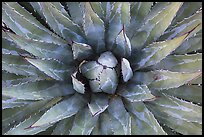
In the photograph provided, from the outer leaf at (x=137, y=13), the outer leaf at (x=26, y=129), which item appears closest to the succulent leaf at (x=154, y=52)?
the outer leaf at (x=137, y=13)

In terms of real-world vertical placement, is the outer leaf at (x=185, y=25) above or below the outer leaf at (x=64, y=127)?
above

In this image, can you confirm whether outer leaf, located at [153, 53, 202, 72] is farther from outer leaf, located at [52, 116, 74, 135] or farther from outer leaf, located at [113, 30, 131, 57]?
outer leaf, located at [52, 116, 74, 135]

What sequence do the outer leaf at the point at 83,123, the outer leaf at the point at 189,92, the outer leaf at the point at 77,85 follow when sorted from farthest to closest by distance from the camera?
the outer leaf at the point at 189,92 < the outer leaf at the point at 83,123 < the outer leaf at the point at 77,85

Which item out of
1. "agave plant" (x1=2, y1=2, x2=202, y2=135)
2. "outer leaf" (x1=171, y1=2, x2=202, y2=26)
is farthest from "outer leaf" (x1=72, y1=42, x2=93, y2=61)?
"outer leaf" (x1=171, y1=2, x2=202, y2=26)

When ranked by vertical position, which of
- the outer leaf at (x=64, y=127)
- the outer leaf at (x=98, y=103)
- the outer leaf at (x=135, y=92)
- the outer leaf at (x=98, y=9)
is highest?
the outer leaf at (x=98, y=9)

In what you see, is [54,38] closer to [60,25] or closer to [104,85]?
[60,25]

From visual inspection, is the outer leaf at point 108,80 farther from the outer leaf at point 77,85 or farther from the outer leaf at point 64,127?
the outer leaf at point 64,127

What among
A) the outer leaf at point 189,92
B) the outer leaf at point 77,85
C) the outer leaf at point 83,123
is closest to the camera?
the outer leaf at point 77,85
